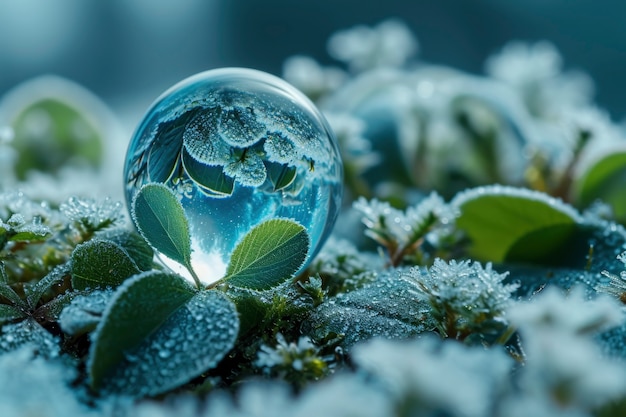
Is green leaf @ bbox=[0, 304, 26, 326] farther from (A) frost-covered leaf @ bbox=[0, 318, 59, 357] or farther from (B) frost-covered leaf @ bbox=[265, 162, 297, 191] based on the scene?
(B) frost-covered leaf @ bbox=[265, 162, 297, 191]

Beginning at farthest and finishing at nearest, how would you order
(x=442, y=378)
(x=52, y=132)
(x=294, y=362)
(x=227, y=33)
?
(x=227, y=33)
(x=52, y=132)
(x=294, y=362)
(x=442, y=378)

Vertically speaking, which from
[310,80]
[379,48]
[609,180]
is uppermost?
[379,48]

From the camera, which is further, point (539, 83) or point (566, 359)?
point (539, 83)

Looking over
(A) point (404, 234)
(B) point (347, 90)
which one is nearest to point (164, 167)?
(A) point (404, 234)

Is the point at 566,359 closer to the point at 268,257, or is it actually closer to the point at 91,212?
the point at 268,257

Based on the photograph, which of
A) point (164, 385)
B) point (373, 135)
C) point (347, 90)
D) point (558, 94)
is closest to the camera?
point (164, 385)

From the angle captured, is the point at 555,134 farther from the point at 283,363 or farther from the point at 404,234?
the point at 283,363

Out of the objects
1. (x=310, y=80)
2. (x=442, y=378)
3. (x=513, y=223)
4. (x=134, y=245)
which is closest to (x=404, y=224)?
(x=513, y=223)
